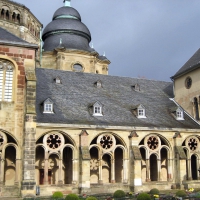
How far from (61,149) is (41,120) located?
2.97 metres

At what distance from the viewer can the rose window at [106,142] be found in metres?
30.7

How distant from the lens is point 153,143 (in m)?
32.7

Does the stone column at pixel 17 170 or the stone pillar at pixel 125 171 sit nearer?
the stone column at pixel 17 170

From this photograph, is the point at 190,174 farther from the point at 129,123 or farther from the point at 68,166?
the point at 68,166

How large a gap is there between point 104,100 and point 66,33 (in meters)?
16.2

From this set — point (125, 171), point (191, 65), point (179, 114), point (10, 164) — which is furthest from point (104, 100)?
point (10, 164)

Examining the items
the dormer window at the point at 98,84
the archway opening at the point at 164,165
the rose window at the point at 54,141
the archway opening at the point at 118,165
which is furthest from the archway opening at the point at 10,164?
the archway opening at the point at 164,165

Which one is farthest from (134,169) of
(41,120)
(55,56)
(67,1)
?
(67,1)

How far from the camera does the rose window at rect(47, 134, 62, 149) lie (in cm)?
2854

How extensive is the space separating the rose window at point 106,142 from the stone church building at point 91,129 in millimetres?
91

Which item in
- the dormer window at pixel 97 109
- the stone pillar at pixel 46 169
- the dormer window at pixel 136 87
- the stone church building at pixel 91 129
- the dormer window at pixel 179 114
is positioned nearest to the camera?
the stone church building at pixel 91 129

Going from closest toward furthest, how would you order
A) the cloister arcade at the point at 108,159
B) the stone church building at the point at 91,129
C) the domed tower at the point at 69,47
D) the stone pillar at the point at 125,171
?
the stone church building at the point at 91,129, the cloister arcade at the point at 108,159, the stone pillar at the point at 125,171, the domed tower at the point at 69,47

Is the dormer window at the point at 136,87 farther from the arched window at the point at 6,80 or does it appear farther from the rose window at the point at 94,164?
the arched window at the point at 6,80

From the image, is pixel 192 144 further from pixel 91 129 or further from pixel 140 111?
pixel 91 129
